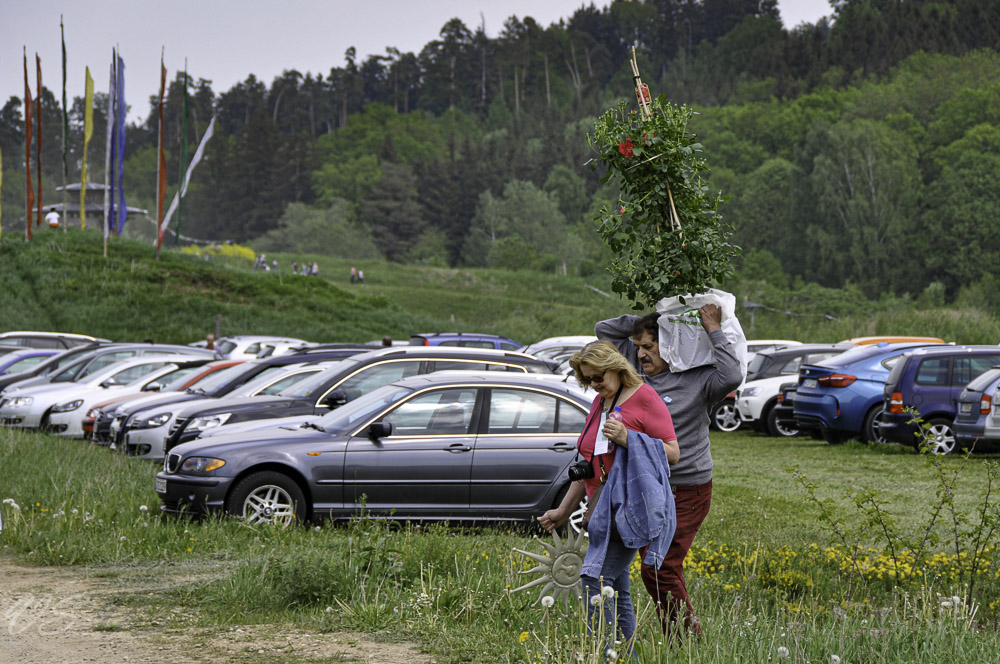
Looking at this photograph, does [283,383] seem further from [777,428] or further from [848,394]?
[777,428]

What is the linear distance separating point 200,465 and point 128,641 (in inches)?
152

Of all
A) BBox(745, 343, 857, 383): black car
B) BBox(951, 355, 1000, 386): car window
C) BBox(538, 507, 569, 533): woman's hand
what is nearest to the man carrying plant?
BBox(538, 507, 569, 533): woman's hand

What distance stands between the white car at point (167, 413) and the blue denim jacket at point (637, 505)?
401 inches

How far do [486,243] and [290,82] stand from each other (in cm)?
6972

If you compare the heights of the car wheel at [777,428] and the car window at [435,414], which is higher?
the car window at [435,414]

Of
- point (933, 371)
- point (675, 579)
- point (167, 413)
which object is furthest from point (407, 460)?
point (933, 371)

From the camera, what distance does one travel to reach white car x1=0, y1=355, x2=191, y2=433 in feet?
66.5

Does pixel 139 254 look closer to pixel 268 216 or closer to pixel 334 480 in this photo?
pixel 334 480

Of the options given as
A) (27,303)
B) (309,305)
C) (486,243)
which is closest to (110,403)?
(27,303)

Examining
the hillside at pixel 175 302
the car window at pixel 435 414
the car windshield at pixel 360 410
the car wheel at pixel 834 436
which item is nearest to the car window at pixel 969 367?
the car wheel at pixel 834 436

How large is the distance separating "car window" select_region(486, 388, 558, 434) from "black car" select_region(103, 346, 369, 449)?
21.9ft

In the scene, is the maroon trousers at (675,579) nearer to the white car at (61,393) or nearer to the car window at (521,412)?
the car window at (521,412)

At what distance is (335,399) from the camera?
13.2m

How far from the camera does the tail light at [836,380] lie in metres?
19.5
